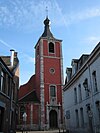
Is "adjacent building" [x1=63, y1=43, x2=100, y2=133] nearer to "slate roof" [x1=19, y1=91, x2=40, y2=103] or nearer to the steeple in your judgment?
"slate roof" [x1=19, y1=91, x2=40, y2=103]

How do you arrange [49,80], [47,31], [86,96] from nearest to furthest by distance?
[86,96] < [49,80] < [47,31]

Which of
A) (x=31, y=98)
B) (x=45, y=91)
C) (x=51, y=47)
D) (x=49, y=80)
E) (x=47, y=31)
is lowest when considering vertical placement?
(x=31, y=98)

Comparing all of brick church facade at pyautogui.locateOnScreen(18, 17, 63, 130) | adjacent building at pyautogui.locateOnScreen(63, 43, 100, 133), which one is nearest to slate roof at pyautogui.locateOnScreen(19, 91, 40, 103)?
brick church facade at pyautogui.locateOnScreen(18, 17, 63, 130)

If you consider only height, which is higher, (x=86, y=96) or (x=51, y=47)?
(x=51, y=47)

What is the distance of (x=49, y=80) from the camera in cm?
3706

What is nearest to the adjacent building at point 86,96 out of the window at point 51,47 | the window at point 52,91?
the window at point 52,91

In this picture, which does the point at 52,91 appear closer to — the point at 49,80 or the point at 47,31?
the point at 49,80

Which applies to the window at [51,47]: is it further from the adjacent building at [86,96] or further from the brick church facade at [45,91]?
the adjacent building at [86,96]

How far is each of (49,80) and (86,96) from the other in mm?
19106

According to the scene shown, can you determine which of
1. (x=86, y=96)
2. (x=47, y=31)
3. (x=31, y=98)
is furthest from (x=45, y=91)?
(x=86, y=96)

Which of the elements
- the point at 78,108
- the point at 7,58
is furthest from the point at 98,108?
the point at 7,58

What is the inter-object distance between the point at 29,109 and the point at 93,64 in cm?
2110

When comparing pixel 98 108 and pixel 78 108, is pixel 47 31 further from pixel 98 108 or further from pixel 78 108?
pixel 98 108

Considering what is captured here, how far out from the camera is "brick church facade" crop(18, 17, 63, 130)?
34531 mm
